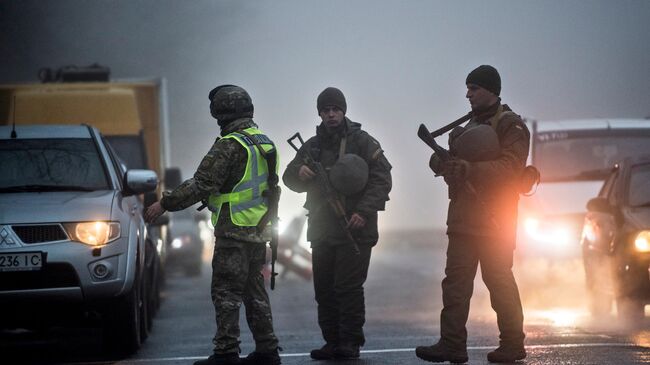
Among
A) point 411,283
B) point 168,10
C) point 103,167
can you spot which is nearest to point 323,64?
point 168,10

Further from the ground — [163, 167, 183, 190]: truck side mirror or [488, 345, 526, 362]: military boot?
[163, 167, 183, 190]: truck side mirror

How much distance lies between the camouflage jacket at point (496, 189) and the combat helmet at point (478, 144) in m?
0.04

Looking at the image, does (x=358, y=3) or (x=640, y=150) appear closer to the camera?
(x=640, y=150)

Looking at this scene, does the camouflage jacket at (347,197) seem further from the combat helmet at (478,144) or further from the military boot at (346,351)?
the combat helmet at (478,144)

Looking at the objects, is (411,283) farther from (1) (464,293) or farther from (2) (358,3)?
(2) (358,3)

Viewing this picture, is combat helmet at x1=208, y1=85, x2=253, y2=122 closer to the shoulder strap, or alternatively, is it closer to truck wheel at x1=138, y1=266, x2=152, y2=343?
the shoulder strap

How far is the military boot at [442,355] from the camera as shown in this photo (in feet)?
31.0

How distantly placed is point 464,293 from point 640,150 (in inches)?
373

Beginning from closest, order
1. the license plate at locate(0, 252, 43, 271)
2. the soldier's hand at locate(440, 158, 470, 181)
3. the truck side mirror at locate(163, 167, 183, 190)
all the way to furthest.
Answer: the soldier's hand at locate(440, 158, 470, 181) → the license plate at locate(0, 252, 43, 271) → the truck side mirror at locate(163, 167, 183, 190)

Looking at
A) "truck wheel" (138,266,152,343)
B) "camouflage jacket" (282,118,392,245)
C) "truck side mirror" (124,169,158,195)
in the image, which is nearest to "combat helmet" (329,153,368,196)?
"camouflage jacket" (282,118,392,245)

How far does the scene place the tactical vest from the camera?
9.60 meters

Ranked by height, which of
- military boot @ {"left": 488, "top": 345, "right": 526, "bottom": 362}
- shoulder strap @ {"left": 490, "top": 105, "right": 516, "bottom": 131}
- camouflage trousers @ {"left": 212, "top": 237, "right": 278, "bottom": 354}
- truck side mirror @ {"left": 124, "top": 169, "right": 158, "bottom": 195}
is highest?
shoulder strap @ {"left": 490, "top": 105, "right": 516, "bottom": 131}

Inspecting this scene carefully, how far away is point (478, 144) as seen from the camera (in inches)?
367

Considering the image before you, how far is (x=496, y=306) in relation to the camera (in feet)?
31.4
